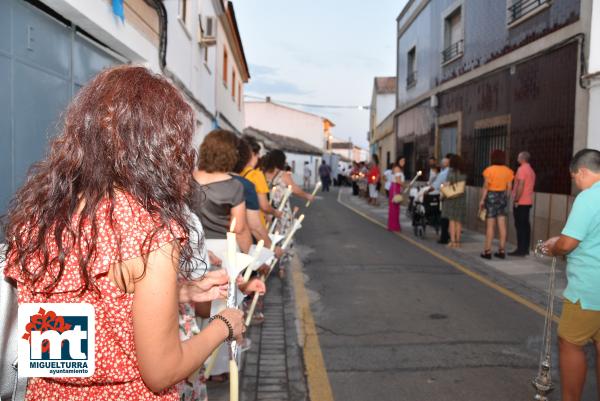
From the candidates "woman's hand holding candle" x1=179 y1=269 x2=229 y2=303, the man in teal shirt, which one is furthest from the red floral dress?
the man in teal shirt

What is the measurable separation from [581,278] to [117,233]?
2.88 meters

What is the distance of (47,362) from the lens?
1.49m

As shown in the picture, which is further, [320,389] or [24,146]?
[24,146]

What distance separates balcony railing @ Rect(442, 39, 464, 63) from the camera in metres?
15.2

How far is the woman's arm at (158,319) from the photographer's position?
4.60ft

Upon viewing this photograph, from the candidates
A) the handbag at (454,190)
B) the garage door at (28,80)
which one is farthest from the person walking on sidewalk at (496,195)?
the garage door at (28,80)

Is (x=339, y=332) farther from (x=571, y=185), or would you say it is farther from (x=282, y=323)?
(x=571, y=185)

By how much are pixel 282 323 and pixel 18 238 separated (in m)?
4.30

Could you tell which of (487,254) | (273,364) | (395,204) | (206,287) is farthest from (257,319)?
(395,204)

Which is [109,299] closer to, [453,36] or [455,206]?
[455,206]

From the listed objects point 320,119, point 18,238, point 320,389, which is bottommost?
point 320,389

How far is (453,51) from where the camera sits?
52.2ft

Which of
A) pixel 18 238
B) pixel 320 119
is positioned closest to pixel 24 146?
pixel 18 238

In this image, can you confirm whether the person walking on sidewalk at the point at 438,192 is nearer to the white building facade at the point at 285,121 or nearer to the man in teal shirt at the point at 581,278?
the man in teal shirt at the point at 581,278
